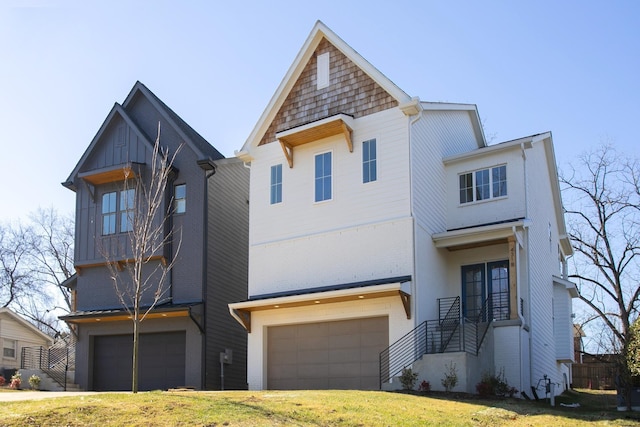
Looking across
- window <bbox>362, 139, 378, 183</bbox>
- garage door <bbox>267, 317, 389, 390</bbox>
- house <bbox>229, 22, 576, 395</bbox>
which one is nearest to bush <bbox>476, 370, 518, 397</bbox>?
house <bbox>229, 22, 576, 395</bbox>

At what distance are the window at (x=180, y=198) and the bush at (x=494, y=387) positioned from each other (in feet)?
42.5

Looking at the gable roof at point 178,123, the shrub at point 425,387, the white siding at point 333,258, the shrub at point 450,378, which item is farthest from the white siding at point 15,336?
the shrub at point 450,378

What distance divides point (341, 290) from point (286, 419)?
8872 mm

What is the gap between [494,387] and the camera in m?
20.0

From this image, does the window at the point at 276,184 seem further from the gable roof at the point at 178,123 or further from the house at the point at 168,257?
the gable roof at the point at 178,123

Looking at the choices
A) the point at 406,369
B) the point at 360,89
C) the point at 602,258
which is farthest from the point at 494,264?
the point at 602,258

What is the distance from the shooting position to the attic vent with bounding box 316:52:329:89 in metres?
25.0

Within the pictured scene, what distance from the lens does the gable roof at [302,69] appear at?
78.1ft

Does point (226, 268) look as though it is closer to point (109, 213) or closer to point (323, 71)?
point (109, 213)

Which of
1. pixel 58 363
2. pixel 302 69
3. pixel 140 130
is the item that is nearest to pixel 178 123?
pixel 140 130

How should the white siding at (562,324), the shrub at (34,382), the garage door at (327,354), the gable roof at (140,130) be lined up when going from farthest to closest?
1. the gable roof at (140,130)
2. the white siding at (562,324)
3. the shrub at (34,382)
4. the garage door at (327,354)

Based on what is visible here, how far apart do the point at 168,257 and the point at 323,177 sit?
701 cm

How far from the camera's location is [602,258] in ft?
126

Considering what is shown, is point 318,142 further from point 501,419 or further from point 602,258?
point 602,258
